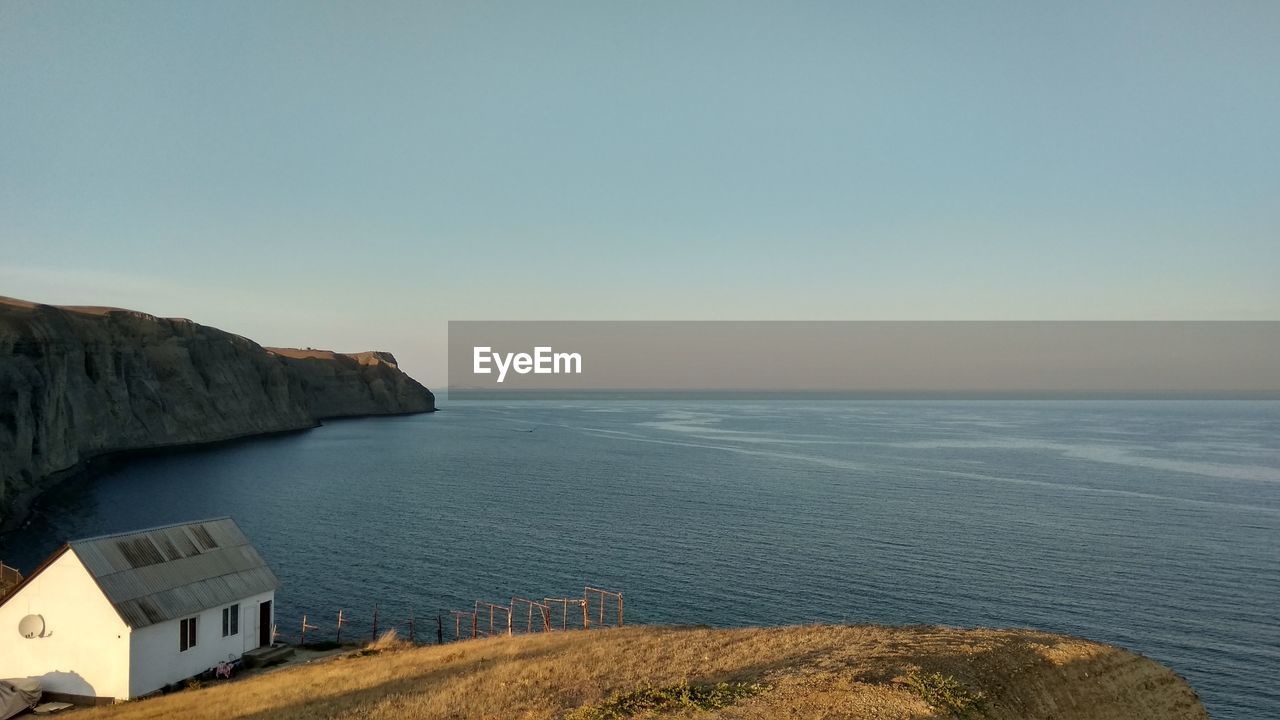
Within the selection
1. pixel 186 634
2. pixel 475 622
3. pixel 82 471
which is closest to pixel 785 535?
pixel 475 622

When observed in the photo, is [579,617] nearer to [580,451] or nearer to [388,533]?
[388,533]

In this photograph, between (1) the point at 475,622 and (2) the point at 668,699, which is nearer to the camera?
(2) the point at 668,699

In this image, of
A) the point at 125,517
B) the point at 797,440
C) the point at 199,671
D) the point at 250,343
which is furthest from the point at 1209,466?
the point at 250,343

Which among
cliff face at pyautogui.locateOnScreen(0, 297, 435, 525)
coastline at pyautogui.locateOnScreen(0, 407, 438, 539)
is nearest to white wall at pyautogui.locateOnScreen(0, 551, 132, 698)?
coastline at pyautogui.locateOnScreen(0, 407, 438, 539)

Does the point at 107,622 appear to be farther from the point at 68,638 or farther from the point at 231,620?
the point at 231,620

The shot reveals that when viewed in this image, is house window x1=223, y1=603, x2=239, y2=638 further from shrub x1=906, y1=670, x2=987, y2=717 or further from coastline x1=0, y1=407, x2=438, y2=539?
coastline x1=0, y1=407, x2=438, y2=539

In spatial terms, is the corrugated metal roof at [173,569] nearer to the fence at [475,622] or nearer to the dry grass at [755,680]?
the dry grass at [755,680]
